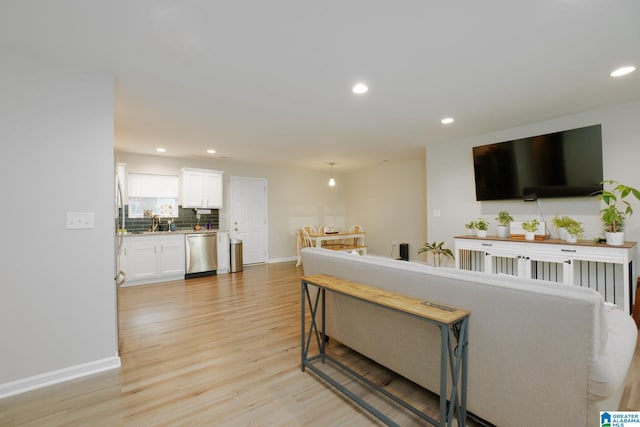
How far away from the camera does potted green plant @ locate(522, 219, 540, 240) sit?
3737 mm

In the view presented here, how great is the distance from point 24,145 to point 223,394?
7.74 feet

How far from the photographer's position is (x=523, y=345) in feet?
4.34

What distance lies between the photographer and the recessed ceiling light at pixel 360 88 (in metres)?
2.80

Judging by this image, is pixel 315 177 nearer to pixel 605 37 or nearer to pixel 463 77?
pixel 463 77

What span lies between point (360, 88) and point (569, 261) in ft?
10.6

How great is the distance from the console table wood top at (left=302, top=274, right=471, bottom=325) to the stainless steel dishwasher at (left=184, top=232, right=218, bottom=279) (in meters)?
4.00

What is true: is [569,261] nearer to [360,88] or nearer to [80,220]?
[360,88]

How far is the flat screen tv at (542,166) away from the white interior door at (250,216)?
4.83 m

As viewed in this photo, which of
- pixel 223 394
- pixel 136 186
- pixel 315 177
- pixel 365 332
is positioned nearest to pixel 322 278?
pixel 365 332

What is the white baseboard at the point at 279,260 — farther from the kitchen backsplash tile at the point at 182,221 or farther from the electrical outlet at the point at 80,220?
the electrical outlet at the point at 80,220

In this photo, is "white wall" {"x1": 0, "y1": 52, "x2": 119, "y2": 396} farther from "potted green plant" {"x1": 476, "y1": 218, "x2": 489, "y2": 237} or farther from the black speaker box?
the black speaker box

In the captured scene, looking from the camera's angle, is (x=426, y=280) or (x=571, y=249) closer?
(x=426, y=280)

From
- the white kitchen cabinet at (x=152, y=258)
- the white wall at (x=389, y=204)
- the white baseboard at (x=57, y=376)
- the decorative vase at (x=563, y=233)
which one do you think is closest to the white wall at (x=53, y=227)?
the white baseboard at (x=57, y=376)

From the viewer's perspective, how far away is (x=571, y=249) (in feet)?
11.0
